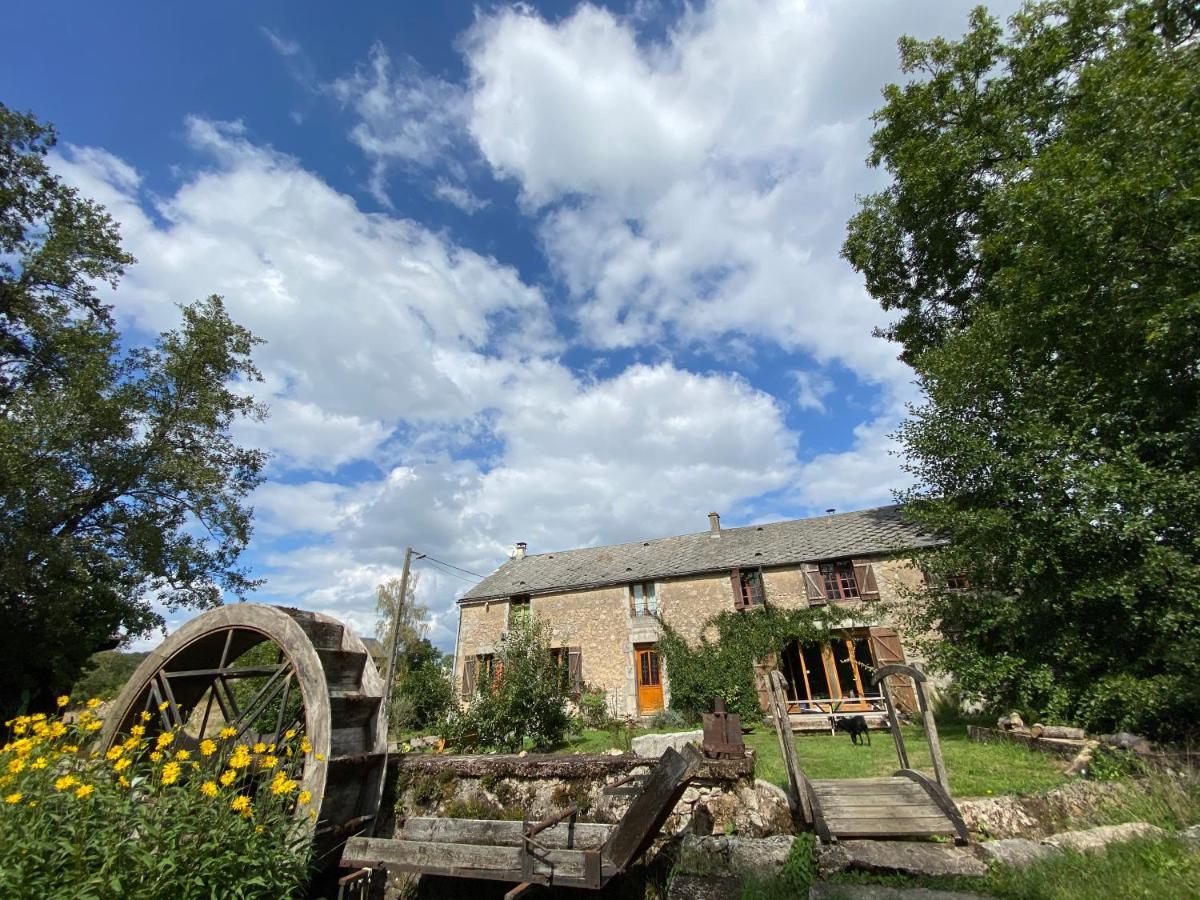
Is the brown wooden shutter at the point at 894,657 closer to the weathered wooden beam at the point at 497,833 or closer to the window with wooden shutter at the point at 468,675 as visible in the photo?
the weathered wooden beam at the point at 497,833

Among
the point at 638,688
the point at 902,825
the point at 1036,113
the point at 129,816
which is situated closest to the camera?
the point at 129,816

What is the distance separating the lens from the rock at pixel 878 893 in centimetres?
328

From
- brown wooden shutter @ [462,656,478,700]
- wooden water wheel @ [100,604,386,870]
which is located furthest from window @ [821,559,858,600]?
wooden water wheel @ [100,604,386,870]

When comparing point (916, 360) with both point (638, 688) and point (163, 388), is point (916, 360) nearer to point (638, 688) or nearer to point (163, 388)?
point (638, 688)

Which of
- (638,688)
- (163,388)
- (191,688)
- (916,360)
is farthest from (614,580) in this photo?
(163,388)

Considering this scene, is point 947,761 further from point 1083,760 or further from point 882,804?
point 882,804

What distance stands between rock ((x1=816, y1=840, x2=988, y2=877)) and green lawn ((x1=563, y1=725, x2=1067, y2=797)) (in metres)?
1.83

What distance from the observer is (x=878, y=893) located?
3.38 m

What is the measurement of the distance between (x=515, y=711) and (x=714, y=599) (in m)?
9.75

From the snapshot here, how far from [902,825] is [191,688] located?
8.46 meters

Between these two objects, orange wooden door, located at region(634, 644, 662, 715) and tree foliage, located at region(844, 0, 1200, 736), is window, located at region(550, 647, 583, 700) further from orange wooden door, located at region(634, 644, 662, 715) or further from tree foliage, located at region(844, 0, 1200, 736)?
tree foliage, located at region(844, 0, 1200, 736)

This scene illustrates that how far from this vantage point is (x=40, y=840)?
8.75 ft

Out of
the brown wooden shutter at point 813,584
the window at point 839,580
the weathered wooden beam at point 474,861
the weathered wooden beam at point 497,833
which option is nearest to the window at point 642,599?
the brown wooden shutter at point 813,584

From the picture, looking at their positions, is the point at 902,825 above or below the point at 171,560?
below
